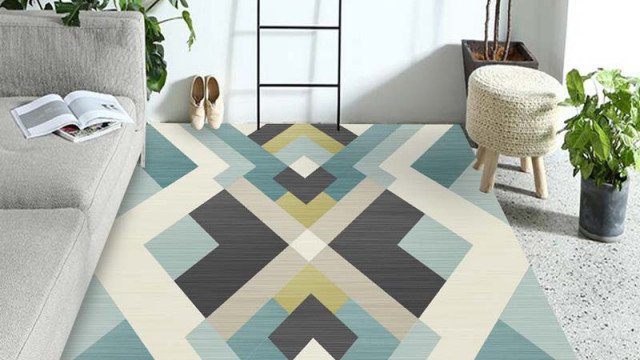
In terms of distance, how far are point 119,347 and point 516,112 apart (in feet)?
6.40

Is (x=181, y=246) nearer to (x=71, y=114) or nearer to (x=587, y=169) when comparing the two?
(x=71, y=114)

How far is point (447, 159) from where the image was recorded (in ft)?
14.5

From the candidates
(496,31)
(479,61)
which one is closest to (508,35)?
(496,31)


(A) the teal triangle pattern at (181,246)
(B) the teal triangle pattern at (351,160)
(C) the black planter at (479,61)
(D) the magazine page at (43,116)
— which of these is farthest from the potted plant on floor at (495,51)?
(D) the magazine page at (43,116)

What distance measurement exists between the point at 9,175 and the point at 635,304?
230 centimetres

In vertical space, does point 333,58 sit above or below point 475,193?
above

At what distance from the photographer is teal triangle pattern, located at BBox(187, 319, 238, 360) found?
2.94 metres

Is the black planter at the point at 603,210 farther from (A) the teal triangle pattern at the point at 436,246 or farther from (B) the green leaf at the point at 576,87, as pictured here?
(A) the teal triangle pattern at the point at 436,246

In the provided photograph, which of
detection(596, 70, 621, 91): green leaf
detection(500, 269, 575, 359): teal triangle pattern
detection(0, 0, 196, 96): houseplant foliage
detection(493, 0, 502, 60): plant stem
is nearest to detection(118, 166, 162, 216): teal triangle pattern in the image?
detection(0, 0, 196, 96): houseplant foliage

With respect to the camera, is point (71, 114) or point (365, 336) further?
point (71, 114)

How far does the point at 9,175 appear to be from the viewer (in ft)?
10.4

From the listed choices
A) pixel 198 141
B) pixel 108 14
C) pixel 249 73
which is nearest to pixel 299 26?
pixel 249 73

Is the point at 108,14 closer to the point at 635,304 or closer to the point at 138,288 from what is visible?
the point at 138,288

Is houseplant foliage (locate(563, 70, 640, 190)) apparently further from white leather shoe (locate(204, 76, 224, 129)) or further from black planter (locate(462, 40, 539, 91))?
white leather shoe (locate(204, 76, 224, 129))
